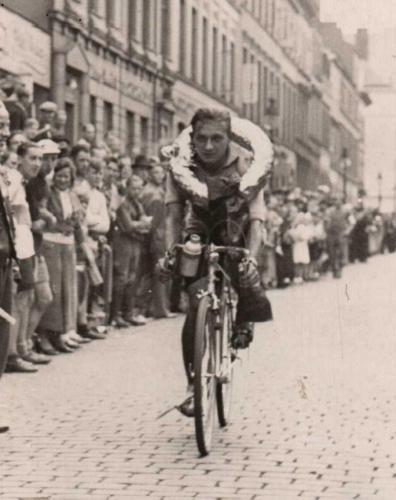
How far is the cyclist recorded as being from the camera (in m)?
8.51

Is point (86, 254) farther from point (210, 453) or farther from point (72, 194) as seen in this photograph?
point (210, 453)

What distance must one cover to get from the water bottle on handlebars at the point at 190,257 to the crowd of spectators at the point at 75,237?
47 centimetres

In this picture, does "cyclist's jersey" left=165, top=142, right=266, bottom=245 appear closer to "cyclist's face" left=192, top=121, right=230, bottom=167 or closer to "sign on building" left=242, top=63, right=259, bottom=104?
"cyclist's face" left=192, top=121, right=230, bottom=167

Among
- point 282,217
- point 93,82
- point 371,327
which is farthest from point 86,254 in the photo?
point 282,217

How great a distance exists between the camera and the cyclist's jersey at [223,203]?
28.2ft

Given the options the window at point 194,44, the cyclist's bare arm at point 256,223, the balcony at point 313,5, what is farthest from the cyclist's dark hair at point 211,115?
the window at point 194,44

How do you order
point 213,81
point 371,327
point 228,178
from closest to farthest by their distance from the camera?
point 228,178 → point 371,327 → point 213,81

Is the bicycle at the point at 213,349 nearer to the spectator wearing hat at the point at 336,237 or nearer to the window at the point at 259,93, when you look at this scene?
→ the spectator wearing hat at the point at 336,237

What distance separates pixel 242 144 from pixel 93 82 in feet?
64.9

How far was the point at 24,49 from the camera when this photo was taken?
23688mm

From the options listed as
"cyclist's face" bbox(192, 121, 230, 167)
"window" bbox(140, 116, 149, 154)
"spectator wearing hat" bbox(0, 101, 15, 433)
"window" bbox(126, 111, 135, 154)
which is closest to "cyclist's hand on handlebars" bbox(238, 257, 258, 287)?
"cyclist's face" bbox(192, 121, 230, 167)

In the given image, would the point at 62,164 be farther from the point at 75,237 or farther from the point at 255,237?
the point at 255,237

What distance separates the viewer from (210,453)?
792cm

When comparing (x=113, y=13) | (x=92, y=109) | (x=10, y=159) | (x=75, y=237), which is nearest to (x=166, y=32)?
(x=113, y=13)
